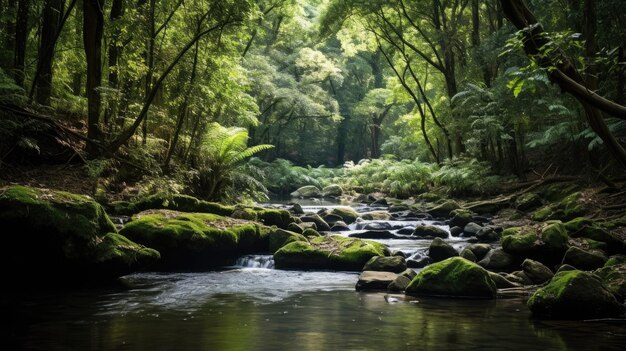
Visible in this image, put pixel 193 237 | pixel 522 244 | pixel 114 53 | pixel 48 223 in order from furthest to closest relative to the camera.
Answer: pixel 114 53
pixel 193 237
pixel 522 244
pixel 48 223

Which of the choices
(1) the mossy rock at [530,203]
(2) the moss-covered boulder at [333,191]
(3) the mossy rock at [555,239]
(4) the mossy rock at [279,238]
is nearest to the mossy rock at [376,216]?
(1) the mossy rock at [530,203]

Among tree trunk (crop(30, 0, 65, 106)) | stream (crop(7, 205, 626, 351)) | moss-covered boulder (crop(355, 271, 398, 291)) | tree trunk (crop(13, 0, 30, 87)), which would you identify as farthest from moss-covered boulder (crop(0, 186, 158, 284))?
tree trunk (crop(30, 0, 65, 106))

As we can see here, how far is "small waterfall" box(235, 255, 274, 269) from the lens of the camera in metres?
10.9

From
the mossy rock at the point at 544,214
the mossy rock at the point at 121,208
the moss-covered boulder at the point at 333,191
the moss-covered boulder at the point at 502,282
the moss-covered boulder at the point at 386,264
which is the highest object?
the moss-covered boulder at the point at 333,191

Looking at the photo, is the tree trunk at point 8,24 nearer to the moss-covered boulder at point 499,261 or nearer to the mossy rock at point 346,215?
the mossy rock at point 346,215

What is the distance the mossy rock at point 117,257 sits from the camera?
811 cm

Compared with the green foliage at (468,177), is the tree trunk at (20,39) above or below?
above

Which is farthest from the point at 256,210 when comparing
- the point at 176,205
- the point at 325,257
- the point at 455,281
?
the point at 455,281

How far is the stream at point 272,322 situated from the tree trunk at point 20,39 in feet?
19.2

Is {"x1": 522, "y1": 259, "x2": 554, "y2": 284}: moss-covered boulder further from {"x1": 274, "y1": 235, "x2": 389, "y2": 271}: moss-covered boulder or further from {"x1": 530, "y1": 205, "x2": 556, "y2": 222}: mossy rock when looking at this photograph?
{"x1": 530, "y1": 205, "x2": 556, "y2": 222}: mossy rock

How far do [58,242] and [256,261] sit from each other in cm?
421

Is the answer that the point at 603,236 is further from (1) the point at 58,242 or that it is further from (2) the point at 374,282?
(1) the point at 58,242

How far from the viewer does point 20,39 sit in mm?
11891

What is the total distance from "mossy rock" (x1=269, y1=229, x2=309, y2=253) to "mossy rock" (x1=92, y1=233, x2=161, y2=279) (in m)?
3.76
